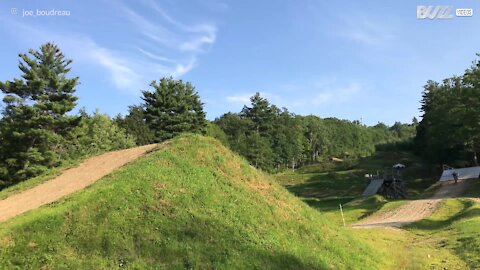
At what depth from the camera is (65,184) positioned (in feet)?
52.4

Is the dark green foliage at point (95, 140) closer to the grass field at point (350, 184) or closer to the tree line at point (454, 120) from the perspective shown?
the grass field at point (350, 184)

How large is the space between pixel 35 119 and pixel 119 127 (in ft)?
126

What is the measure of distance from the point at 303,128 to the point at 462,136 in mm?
88109

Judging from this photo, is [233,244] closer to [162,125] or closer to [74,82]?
[74,82]

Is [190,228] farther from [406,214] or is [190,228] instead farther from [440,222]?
[406,214]

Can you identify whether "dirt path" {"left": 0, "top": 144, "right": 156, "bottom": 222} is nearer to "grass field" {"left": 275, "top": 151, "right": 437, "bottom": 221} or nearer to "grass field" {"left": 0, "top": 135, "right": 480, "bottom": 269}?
"grass field" {"left": 0, "top": 135, "right": 480, "bottom": 269}

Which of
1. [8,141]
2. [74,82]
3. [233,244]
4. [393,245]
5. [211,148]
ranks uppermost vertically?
[74,82]

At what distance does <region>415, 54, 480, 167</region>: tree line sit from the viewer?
50.3 meters

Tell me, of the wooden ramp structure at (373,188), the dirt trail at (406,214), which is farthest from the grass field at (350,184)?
the dirt trail at (406,214)

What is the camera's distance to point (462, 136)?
5444cm

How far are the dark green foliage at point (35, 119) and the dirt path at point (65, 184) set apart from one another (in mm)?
24319

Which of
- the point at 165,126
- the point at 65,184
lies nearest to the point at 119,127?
the point at 165,126

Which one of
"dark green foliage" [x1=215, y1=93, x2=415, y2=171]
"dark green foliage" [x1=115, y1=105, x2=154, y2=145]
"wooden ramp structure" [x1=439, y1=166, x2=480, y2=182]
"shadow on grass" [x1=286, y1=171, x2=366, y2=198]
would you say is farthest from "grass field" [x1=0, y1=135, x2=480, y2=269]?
"dark green foliage" [x1=215, y1=93, x2=415, y2=171]

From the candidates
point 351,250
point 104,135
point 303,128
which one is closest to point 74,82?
point 104,135
